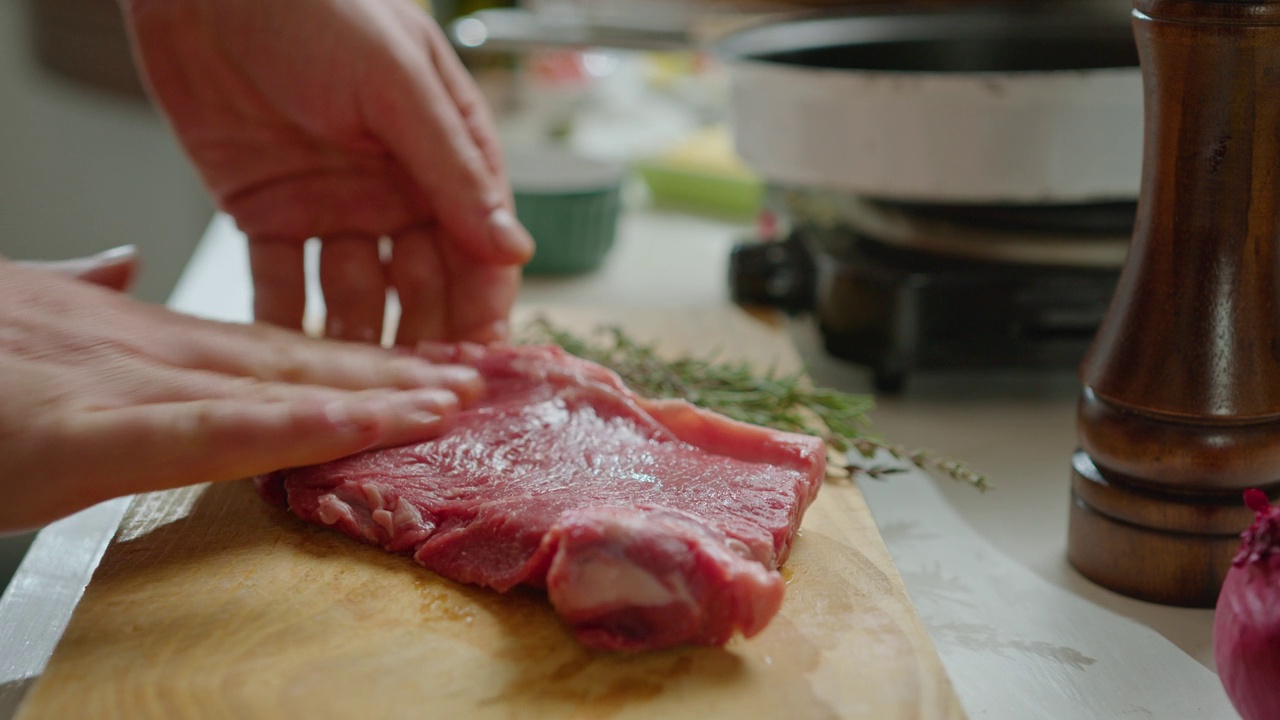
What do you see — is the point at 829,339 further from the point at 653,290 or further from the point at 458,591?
the point at 458,591

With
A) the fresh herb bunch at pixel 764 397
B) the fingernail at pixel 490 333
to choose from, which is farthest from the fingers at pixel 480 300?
the fresh herb bunch at pixel 764 397

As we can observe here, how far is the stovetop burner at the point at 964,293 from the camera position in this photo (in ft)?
5.02

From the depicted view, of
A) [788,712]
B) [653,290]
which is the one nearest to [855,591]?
[788,712]

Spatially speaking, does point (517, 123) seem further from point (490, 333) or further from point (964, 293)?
point (964, 293)

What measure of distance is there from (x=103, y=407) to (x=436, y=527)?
33cm

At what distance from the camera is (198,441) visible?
101cm

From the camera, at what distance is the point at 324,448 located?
1.12 metres

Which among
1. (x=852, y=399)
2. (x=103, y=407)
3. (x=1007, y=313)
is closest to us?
(x=103, y=407)

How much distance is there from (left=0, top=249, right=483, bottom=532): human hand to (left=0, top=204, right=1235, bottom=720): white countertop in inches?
9.1

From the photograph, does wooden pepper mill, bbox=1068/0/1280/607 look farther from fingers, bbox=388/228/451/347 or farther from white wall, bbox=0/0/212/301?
white wall, bbox=0/0/212/301

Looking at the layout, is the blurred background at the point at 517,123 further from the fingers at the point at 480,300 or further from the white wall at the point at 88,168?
the fingers at the point at 480,300

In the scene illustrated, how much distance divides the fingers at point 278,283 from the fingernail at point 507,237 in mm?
320

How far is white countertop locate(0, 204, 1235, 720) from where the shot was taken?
3.29 feet

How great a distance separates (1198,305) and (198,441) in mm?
923
